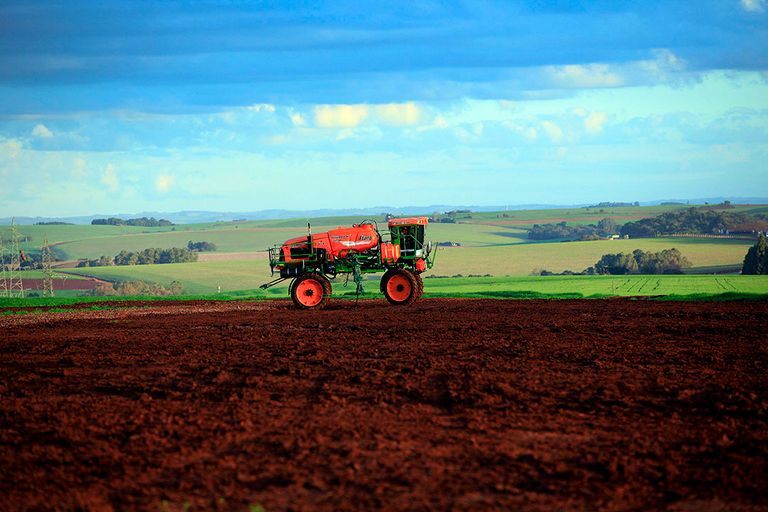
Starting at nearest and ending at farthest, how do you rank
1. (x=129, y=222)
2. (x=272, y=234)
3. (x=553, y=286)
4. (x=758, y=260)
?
(x=553, y=286), (x=758, y=260), (x=272, y=234), (x=129, y=222)

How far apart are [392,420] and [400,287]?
16861mm

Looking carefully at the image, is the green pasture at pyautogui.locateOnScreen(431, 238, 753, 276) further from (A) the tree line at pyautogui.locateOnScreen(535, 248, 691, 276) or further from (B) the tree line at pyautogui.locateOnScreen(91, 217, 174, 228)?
(B) the tree line at pyautogui.locateOnScreen(91, 217, 174, 228)

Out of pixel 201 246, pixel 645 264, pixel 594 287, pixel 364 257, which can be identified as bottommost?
pixel 645 264

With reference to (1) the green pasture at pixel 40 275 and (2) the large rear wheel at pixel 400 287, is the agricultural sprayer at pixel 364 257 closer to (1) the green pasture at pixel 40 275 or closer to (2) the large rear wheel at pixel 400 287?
(2) the large rear wheel at pixel 400 287

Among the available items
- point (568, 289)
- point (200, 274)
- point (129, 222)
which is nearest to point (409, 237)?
point (568, 289)

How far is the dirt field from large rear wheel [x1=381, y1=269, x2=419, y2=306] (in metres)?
6.62

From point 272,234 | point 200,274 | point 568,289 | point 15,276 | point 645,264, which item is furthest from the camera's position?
point 272,234

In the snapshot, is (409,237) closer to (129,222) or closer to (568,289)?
(568,289)

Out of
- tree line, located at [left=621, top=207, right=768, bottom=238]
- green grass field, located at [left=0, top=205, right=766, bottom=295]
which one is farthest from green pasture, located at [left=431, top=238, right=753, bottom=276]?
tree line, located at [left=621, top=207, right=768, bottom=238]

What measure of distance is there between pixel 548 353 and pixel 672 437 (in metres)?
6.62

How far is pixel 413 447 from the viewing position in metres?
10.0

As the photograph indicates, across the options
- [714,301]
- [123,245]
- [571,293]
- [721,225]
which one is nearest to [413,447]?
[714,301]

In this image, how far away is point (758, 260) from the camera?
173 feet

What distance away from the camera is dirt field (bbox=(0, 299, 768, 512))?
8.51 m
